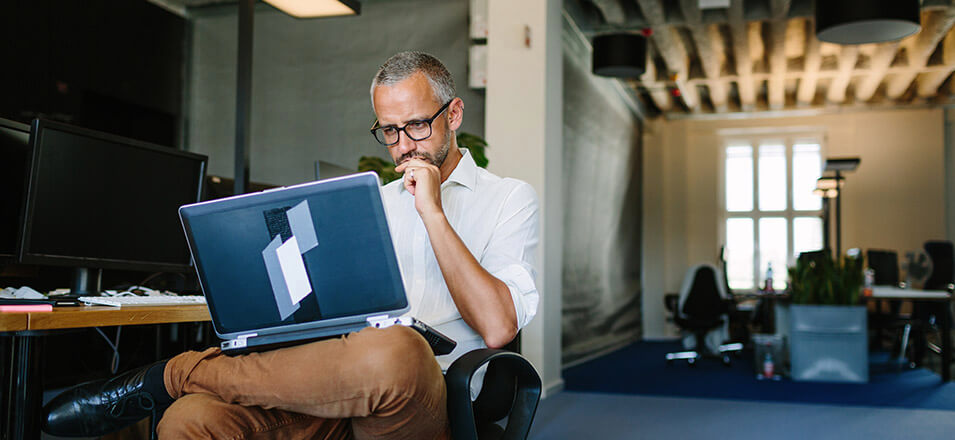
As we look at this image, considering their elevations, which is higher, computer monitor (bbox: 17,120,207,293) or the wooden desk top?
computer monitor (bbox: 17,120,207,293)

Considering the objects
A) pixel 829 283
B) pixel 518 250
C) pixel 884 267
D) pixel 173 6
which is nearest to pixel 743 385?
pixel 829 283

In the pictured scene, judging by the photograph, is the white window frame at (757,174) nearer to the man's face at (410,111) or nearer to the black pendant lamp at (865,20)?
the black pendant lamp at (865,20)

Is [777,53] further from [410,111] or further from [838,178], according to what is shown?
[410,111]

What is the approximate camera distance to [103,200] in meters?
2.21

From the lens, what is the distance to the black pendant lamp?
4875 mm

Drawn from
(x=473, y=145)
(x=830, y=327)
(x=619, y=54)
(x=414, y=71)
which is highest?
(x=619, y=54)

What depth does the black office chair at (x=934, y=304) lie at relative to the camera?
708 cm

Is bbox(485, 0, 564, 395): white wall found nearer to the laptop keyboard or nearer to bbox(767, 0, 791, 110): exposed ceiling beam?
bbox(767, 0, 791, 110): exposed ceiling beam

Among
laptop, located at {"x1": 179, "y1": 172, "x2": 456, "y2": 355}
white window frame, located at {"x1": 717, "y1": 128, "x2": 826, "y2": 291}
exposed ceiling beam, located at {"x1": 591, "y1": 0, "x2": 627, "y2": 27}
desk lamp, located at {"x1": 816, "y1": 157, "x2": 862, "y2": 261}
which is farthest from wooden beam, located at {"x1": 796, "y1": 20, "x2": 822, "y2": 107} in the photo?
laptop, located at {"x1": 179, "y1": 172, "x2": 456, "y2": 355}

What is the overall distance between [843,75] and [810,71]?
481mm

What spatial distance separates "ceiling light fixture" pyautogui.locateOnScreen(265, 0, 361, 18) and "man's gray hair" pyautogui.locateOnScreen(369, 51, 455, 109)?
1556 millimetres

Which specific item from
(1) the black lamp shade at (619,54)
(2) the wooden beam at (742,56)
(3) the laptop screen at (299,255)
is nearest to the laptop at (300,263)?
(3) the laptop screen at (299,255)

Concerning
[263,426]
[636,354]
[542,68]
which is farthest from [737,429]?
[636,354]

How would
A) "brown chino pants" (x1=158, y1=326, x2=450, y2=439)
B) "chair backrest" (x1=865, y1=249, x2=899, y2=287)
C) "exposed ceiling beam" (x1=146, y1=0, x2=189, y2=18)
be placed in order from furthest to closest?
"chair backrest" (x1=865, y1=249, x2=899, y2=287)
"exposed ceiling beam" (x1=146, y1=0, x2=189, y2=18)
"brown chino pants" (x1=158, y1=326, x2=450, y2=439)
